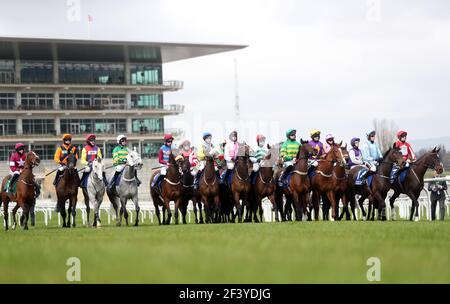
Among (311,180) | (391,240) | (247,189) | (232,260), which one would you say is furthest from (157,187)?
(232,260)

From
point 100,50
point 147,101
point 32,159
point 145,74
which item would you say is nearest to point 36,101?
point 100,50

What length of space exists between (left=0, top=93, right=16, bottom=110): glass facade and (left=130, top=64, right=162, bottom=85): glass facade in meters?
11.1

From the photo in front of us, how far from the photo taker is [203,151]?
80.5 feet

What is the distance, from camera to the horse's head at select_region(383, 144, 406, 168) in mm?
22578

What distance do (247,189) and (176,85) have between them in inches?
2605

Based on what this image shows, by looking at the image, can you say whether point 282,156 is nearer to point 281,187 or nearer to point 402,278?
point 281,187

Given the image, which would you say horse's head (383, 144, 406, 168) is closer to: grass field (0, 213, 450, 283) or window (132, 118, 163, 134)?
grass field (0, 213, 450, 283)

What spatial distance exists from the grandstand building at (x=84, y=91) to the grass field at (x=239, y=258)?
67.6m

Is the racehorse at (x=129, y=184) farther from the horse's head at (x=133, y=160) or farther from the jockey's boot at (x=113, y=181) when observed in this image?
the jockey's boot at (x=113, y=181)

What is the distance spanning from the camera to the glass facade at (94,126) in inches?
3388

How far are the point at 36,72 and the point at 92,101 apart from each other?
5.57m

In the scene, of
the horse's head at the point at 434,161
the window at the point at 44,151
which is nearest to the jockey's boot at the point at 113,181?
the horse's head at the point at 434,161

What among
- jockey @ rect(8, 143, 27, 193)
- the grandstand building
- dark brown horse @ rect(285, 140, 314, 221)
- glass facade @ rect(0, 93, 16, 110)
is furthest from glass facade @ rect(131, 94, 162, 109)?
dark brown horse @ rect(285, 140, 314, 221)

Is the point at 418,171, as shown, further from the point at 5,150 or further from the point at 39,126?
the point at 39,126
